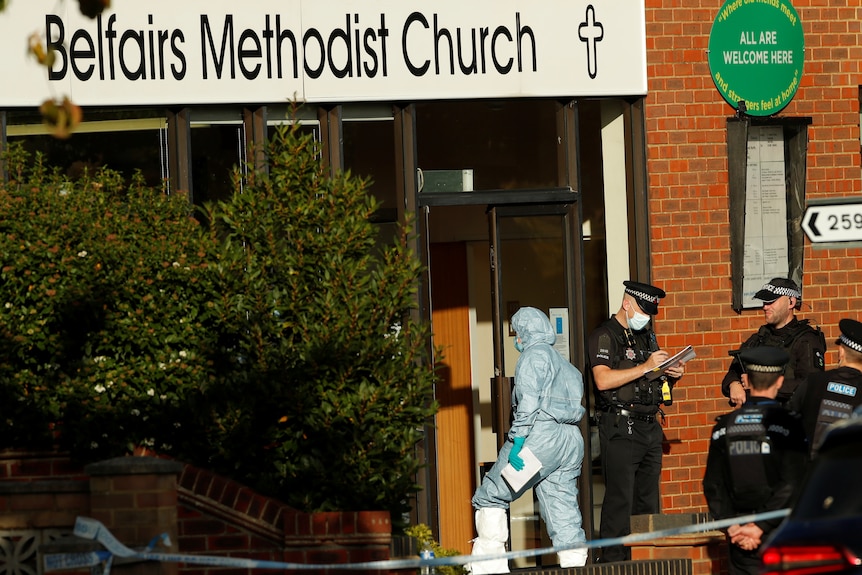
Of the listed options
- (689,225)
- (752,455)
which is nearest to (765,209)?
(689,225)

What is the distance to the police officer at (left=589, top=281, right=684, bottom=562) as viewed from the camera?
10.2 meters

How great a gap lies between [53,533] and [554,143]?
17.7 ft

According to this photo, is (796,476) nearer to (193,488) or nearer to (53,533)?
(193,488)

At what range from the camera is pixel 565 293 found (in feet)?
36.9

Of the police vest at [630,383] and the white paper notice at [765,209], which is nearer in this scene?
the police vest at [630,383]

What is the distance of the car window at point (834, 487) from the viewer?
17.2 ft

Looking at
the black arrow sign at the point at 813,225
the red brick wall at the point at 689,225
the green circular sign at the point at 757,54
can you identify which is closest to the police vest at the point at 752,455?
the black arrow sign at the point at 813,225

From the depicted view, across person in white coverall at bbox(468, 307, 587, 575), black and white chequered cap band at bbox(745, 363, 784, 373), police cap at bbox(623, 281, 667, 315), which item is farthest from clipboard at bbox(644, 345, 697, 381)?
black and white chequered cap band at bbox(745, 363, 784, 373)

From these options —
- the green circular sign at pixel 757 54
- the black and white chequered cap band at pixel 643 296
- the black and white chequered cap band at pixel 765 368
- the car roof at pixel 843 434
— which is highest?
the green circular sign at pixel 757 54

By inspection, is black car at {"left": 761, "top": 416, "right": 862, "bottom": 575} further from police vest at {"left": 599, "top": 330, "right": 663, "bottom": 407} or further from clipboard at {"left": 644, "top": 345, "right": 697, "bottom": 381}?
police vest at {"left": 599, "top": 330, "right": 663, "bottom": 407}

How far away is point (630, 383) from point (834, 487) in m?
4.86

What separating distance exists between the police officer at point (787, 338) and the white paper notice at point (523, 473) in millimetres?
1585

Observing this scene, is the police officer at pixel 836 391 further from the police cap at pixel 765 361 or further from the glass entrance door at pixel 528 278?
the glass entrance door at pixel 528 278

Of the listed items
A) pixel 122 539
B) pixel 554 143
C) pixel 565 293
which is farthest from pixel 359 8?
pixel 122 539
